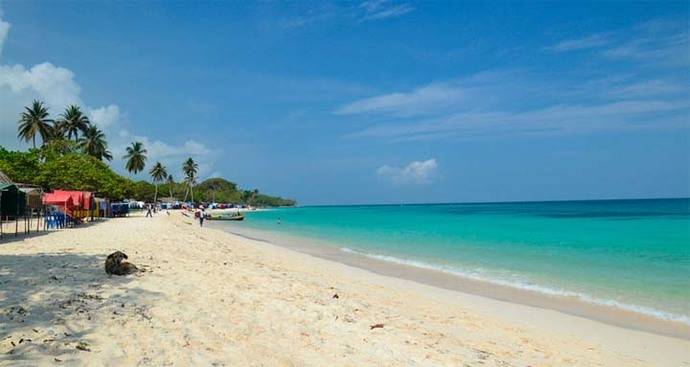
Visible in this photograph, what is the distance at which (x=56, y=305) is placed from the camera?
18.8ft

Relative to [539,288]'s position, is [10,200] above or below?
above

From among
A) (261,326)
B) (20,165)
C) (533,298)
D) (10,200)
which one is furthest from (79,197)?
(533,298)

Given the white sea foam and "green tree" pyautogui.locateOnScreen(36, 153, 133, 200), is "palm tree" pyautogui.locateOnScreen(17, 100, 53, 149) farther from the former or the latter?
the white sea foam

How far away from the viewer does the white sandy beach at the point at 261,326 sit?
4586 mm

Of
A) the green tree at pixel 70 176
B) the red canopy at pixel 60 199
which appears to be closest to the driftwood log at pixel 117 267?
the red canopy at pixel 60 199

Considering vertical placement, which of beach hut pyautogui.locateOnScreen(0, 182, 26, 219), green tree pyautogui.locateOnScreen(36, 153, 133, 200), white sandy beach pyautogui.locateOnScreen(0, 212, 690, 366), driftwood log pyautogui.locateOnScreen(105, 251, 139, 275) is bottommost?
white sandy beach pyautogui.locateOnScreen(0, 212, 690, 366)

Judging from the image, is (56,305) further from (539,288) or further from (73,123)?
Answer: (73,123)

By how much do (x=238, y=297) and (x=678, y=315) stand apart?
27.0 ft

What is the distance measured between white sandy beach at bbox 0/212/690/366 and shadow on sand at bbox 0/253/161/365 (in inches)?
0.6

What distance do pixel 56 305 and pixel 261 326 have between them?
266cm

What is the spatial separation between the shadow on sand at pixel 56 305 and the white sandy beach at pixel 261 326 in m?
0.01

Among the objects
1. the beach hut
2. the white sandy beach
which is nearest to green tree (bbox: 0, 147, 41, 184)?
the beach hut

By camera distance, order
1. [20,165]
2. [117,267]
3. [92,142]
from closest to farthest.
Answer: [117,267] → [20,165] → [92,142]

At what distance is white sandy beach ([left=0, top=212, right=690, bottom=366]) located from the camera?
459 cm
